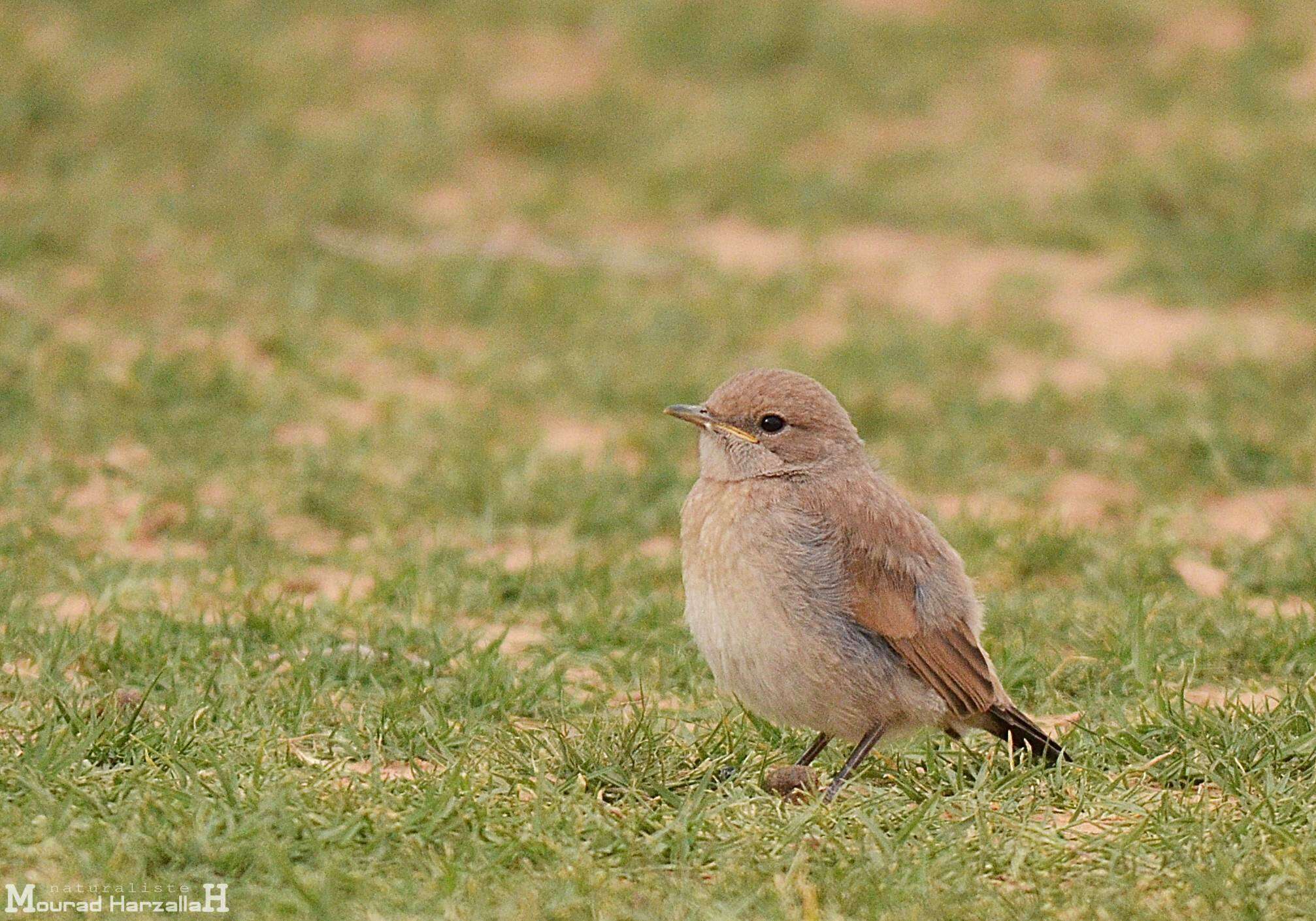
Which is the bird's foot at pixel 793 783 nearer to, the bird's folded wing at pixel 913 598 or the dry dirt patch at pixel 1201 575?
the bird's folded wing at pixel 913 598

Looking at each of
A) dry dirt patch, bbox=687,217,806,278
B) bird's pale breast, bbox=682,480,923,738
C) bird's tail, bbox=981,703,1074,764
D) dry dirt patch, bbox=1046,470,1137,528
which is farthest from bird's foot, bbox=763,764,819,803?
dry dirt patch, bbox=687,217,806,278

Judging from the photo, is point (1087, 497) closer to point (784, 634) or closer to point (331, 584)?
point (331, 584)

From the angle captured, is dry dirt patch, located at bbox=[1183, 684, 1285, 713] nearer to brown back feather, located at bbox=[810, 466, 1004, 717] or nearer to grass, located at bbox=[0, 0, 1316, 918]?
grass, located at bbox=[0, 0, 1316, 918]

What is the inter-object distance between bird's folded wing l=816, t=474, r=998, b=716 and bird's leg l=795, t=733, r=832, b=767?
0.33 m

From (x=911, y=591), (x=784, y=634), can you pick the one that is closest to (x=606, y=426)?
(x=911, y=591)

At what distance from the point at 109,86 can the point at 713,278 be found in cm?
422

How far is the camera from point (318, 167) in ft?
36.5

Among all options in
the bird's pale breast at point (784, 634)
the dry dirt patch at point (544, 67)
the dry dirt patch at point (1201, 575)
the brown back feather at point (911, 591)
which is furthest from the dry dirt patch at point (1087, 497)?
the dry dirt patch at point (544, 67)

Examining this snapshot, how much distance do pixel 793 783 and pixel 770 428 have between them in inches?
47.0

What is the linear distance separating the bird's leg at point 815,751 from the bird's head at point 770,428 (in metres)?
0.78

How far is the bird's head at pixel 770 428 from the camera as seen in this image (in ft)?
17.8

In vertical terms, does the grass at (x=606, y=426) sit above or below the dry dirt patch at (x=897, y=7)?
below

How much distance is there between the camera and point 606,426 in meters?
8.61

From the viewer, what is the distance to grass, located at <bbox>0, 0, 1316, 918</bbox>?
4391 mm
